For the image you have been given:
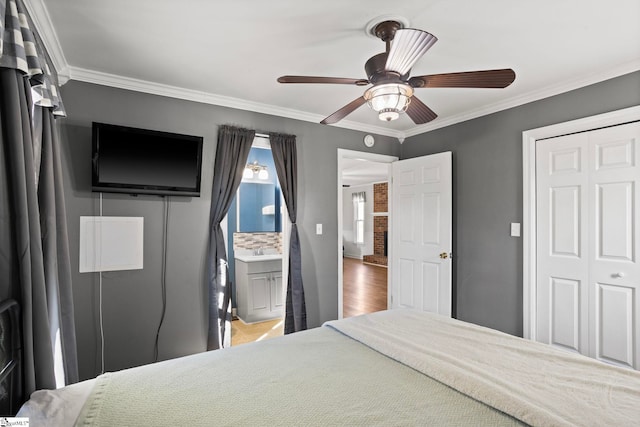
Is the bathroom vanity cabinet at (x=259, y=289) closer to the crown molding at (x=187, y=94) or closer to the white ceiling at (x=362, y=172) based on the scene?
the crown molding at (x=187, y=94)

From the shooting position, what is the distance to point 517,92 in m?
2.89

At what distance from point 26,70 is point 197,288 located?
6.65 feet

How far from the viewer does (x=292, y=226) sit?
11.2 feet

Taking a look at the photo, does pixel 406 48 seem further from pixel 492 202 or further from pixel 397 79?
pixel 492 202

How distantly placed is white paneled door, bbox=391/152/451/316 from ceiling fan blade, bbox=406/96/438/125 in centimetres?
142

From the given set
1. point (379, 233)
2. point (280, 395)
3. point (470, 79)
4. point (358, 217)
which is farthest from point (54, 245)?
point (358, 217)

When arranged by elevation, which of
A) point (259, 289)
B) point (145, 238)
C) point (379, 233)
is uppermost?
point (145, 238)

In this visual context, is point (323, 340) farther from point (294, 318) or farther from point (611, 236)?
point (611, 236)

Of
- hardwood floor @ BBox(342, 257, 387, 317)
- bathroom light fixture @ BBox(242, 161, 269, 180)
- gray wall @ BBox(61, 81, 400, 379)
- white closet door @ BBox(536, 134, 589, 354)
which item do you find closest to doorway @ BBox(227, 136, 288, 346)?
bathroom light fixture @ BBox(242, 161, 269, 180)

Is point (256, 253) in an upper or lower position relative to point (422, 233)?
lower

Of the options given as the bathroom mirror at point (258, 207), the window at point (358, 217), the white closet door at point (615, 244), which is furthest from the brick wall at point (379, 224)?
the white closet door at point (615, 244)

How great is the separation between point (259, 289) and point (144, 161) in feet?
7.01

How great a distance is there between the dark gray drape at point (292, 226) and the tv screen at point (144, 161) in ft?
2.62

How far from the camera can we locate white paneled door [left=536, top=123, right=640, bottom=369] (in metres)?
2.39
